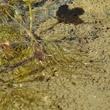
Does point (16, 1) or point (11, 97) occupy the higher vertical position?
point (16, 1)

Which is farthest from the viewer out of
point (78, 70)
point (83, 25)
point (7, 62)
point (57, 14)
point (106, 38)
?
point (57, 14)

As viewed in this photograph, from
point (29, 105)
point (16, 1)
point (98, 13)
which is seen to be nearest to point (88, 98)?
point (29, 105)

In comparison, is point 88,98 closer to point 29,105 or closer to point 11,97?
point 29,105

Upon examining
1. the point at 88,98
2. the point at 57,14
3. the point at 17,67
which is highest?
the point at 57,14

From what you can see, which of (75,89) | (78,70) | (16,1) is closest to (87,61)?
(78,70)

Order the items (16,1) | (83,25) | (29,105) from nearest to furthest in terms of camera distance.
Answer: (29,105) → (83,25) → (16,1)

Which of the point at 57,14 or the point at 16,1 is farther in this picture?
the point at 16,1
